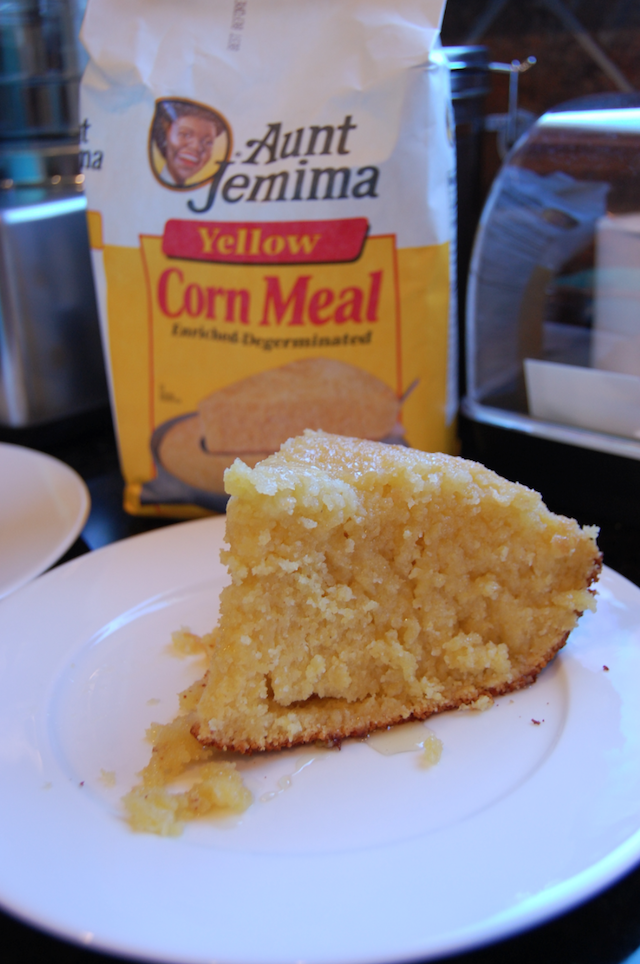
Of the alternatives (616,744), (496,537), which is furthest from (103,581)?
(616,744)

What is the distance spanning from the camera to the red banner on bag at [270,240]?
3.06 ft

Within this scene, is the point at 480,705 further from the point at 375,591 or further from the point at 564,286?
the point at 564,286

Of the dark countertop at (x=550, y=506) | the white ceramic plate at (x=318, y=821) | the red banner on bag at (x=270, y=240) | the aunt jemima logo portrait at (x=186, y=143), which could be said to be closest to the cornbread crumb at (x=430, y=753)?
the white ceramic plate at (x=318, y=821)

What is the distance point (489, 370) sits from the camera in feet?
3.69

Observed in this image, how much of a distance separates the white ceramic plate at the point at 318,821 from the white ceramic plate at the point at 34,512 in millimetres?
111

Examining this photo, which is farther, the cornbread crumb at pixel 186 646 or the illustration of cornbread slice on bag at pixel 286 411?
the illustration of cornbread slice on bag at pixel 286 411

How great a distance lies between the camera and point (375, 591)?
72 cm

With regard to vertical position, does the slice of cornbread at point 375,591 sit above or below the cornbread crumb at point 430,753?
above

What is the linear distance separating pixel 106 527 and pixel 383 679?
0.56 meters

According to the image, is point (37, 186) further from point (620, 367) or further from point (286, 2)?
point (620, 367)

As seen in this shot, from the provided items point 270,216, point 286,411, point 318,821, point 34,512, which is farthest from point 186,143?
point 318,821

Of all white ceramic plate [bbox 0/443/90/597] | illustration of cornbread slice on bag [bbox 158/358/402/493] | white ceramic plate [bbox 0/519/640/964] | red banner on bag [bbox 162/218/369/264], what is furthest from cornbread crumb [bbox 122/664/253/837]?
red banner on bag [bbox 162/218/369/264]

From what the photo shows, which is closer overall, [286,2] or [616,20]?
[286,2]

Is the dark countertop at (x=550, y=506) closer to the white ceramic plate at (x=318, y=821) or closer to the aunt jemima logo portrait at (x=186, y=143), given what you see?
the white ceramic plate at (x=318, y=821)
